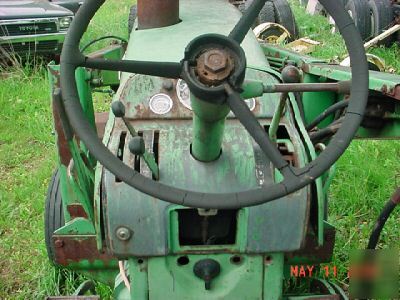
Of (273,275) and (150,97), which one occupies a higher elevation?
(150,97)

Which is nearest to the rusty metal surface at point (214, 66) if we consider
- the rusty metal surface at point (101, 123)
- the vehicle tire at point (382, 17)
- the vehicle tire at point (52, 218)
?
the vehicle tire at point (52, 218)

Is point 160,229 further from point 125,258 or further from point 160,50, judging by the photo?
point 160,50

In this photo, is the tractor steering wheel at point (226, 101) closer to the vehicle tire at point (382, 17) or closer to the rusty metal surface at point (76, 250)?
the rusty metal surface at point (76, 250)

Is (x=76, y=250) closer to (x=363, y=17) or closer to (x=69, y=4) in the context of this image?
(x=363, y=17)

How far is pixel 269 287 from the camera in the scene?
203 cm

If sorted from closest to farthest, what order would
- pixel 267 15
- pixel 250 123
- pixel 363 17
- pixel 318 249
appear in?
1. pixel 250 123
2. pixel 318 249
3. pixel 267 15
4. pixel 363 17

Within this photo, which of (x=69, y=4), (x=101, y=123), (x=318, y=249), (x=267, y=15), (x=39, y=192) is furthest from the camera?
(x=69, y=4)

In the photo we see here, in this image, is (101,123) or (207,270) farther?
(101,123)

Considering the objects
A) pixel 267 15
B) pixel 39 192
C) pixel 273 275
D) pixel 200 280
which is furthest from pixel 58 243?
pixel 267 15

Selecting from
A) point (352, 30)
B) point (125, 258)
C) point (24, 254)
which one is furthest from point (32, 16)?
point (352, 30)

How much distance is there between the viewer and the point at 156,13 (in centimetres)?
277

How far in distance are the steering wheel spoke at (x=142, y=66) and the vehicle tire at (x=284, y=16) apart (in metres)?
5.35

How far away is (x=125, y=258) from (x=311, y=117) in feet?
4.46

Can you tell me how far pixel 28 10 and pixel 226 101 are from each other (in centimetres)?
560
